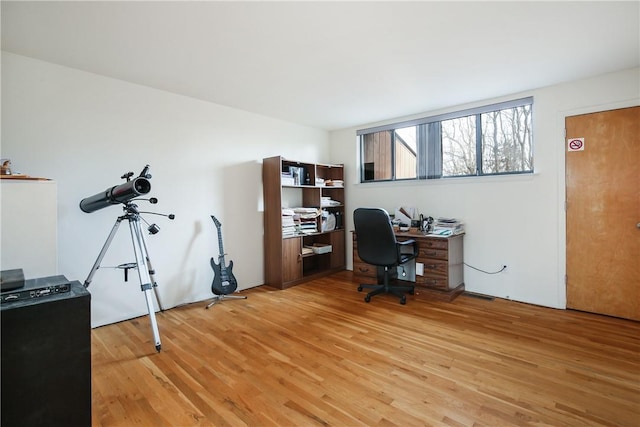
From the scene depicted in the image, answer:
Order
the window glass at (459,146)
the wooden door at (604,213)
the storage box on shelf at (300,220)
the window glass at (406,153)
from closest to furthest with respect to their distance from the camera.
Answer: the wooden door at (604,213), the window glass at (459,146), the storage box on shelf at (300,220), the window glass at (406,153)

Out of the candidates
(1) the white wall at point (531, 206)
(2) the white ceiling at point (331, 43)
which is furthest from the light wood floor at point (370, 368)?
(2) the white ceiling at point (331, 43)

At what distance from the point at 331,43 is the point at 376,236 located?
2045 millimetres

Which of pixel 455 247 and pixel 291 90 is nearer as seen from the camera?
pixel 291 90

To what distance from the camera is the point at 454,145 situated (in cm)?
404

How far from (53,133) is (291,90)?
89.2 inches

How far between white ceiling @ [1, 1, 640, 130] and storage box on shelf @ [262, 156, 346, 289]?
4.02 ft

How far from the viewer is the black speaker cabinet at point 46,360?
1274 mm

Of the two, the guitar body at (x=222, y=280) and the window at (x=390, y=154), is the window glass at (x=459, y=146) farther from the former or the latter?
the guitar body at (x=222, y=280)

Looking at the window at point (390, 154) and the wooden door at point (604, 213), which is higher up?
the window at point (390, 154)

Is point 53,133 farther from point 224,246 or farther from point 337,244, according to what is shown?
point 337,244

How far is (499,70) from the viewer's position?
9.44 ft

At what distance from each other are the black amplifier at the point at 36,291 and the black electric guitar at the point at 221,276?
6.56 feet

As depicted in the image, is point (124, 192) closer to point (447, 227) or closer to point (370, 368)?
point (370, 368)

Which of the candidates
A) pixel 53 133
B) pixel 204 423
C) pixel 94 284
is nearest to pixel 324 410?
pixel 204 423
